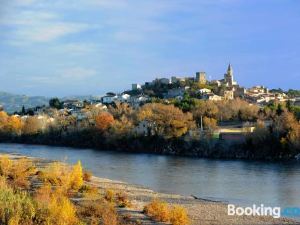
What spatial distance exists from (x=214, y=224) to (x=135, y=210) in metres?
1.95

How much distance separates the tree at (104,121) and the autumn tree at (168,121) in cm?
298

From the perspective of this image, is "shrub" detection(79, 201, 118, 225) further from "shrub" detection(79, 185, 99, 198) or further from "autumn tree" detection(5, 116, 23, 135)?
"autumn tree" detection(5, 116, 23, 135)

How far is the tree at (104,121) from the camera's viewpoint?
42.8m

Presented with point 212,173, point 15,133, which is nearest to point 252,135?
point 212,173

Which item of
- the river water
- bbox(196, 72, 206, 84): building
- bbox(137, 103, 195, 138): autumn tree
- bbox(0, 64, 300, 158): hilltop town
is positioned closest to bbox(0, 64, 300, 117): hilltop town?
bbox(196, 72, 206, 84): building

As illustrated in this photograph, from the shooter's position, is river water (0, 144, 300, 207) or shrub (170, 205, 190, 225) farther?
river water (0, 144, 300, 207)

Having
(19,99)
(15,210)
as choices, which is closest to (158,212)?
(15,210)

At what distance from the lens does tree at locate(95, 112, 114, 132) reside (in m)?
42.8

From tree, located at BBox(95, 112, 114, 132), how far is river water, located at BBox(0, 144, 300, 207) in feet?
39.8

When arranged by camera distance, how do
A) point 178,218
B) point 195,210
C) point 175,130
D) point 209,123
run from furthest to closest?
1. point 209,123
2. point 175,130
3. point 195,210
4. point 178,218

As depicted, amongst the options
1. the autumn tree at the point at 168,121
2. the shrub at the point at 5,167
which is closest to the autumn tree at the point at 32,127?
the autumn tree at the point at 168,121

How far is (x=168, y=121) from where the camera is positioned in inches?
1526

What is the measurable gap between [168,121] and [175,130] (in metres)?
1.40

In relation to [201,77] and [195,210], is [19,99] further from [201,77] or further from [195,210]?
[195,210]
